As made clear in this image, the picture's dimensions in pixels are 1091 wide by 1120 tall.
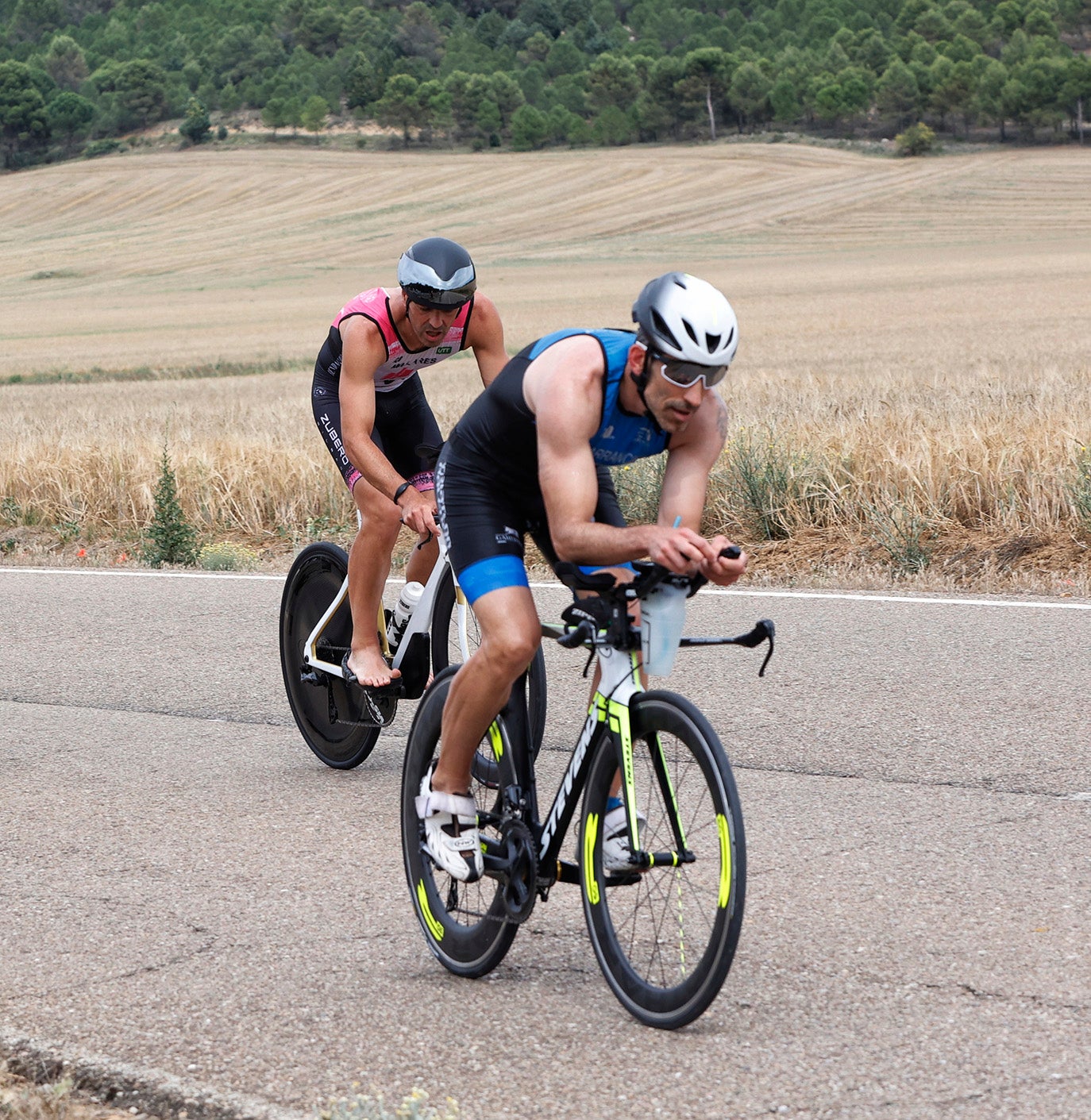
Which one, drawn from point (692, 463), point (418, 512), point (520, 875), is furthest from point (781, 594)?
point (520, 875)

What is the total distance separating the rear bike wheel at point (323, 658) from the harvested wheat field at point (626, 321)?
4.11 m

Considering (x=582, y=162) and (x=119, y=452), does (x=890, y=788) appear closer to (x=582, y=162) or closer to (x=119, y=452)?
(x=119, y=452)

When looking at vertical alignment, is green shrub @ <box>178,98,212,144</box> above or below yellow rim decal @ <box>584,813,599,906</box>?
below

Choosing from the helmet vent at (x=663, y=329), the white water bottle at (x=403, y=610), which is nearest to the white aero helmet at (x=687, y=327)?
the helmet vent at (x=663, y=329)

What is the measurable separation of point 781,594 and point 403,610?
12.7 feet

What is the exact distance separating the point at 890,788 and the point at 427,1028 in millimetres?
2428

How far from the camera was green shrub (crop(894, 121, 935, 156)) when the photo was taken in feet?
355

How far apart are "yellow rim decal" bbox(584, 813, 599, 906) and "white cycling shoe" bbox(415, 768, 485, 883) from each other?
0.41 m

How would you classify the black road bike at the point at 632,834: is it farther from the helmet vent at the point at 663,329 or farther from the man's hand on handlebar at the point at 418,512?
the man's hand on handlebar at the point at 418,512

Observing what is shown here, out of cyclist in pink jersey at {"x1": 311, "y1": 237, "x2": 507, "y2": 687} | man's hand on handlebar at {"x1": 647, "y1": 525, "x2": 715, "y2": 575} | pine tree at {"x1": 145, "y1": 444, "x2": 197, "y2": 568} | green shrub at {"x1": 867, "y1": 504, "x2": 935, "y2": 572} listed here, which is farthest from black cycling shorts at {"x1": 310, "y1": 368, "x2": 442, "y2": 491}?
pine tree at {"x1": 145, "y1": 444, "x2": 197, "y2": 568}

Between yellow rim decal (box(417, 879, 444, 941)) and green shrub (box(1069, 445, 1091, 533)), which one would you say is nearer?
yellow rim decal (box(417, 879, 444, 941))

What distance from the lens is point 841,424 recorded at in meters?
13.7

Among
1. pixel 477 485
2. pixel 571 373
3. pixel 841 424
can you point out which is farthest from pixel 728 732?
pixel 841 424

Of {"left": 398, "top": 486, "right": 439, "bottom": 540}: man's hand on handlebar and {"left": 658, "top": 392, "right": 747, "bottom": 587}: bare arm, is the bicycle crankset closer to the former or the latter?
{"left": 658, "top": 392, "right": 747, "bottom": 587}: bare arm
